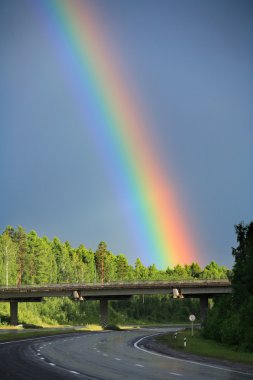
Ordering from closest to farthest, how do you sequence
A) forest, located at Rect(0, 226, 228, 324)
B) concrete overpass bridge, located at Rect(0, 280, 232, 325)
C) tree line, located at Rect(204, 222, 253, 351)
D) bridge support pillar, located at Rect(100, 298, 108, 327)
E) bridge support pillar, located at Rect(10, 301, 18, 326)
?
1. tree line, located at Rect(204, 222, 253, 351)
2. concrete overpass bridge, located at Rect(0, 280, 232, 325)
3. bridge support pillar, located at Rect(10, 301, 18, 326)
4. bridge support pillar, located at Rect(100, 298, 108, 327)
5. forest, located at Rect(0, 226, 228, 324)

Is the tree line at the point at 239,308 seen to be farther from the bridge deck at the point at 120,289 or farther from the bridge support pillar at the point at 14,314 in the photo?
the bridge support pillar at the point at 14,314

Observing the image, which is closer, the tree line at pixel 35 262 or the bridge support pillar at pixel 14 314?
the bridge support pillar at pixel 14 314

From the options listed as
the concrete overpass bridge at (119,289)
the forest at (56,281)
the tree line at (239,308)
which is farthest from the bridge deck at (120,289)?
the tree line at (239,308)

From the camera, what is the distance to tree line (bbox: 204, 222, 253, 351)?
49622mm

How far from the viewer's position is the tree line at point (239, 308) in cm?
4962

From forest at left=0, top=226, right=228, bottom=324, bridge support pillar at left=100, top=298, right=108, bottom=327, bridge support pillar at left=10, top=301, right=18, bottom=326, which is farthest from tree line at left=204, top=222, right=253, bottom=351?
forest at left=0, top=226, right=228, bottom=324

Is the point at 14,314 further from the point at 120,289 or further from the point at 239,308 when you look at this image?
the point at 239,308

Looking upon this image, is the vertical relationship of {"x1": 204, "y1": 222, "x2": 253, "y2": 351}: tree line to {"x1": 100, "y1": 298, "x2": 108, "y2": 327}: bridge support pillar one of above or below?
above

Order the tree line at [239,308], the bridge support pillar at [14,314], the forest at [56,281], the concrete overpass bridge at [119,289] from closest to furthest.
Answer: the tree line at [239,308]
the concrete overpass bridge at [119,289]
the bridge support pillar at [14,314]
the forest at [56,281]

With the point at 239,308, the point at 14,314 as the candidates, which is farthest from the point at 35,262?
the point at 239,308

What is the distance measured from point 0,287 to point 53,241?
7879 cm

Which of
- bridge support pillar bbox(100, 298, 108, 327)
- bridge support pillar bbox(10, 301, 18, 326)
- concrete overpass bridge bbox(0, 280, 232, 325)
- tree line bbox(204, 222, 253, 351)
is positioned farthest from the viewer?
bridge support pillar bbox(100, 298, 108, 327)

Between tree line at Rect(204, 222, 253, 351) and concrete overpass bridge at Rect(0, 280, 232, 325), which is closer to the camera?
tree line at Rect(204, 222, 253, 351)

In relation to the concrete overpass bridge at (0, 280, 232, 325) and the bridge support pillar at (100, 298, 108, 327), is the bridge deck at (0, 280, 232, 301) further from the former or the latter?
the bridge support pillar at (100, 298, 108, 327)
